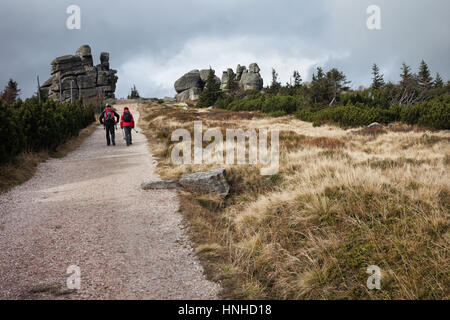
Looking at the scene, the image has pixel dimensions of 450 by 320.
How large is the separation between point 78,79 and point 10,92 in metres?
20.9

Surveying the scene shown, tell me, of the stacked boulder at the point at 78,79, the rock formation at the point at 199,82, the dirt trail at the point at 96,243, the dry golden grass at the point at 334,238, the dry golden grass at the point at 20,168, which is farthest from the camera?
the rock formation at the point at 199,82

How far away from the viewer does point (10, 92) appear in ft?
Answer: 175

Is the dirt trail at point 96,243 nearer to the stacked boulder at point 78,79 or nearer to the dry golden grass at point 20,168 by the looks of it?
the dry golden grass at point 20,168

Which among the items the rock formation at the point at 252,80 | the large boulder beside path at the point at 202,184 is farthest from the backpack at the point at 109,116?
the rock formation at the point at 252,80

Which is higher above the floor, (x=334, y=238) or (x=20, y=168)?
(x=20, y=168)

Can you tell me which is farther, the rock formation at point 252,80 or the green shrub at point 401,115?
the rock formation at point 252,80

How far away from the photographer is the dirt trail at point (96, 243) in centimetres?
312

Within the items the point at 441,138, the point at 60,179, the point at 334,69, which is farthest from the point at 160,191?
the point at 334,69

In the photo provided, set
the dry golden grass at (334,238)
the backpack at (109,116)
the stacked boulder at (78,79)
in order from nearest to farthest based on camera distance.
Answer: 1. the dry golden grass at (334,238)
2. the backpack at (109,116)
3. the stacked boulder at (78,79)

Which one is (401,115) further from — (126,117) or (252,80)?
(252,80)

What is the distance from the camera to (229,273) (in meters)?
3.48

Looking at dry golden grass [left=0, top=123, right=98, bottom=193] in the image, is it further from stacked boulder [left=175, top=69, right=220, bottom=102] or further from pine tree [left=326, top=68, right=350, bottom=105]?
stacked boulder [left=175, top=69, right=220, bottom=102]

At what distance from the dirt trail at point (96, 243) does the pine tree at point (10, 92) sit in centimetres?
5460

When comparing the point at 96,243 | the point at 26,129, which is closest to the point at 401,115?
the point at 96,243
